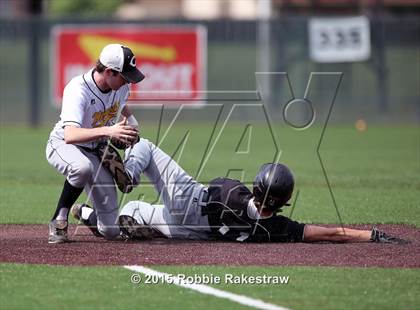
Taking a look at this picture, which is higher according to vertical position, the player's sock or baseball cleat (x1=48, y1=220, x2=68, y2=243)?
the player's sock

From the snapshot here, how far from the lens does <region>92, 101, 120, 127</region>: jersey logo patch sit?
840cm

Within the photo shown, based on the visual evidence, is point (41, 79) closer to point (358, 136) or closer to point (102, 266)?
point (358, 136)

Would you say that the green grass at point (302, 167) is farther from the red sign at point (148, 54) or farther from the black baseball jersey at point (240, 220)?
the black baseball jersey at point (240, 220)

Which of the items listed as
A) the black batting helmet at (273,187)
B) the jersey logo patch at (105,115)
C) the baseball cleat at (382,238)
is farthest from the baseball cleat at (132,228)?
the baseball cleat at (382,238)

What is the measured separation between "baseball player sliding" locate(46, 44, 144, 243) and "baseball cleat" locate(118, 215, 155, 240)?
0.32 ft

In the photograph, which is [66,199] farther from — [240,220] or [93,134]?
[240,220]

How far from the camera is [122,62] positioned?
26.2ft

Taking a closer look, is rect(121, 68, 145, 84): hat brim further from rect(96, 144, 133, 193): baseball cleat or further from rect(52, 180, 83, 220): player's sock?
rect(52, 180, 83, 220): player's sock

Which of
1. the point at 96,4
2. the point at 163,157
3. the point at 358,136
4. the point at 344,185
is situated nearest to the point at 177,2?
the point at 96,4

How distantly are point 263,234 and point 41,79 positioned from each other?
17509 millimetres

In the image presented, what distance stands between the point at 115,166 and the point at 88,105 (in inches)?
23.3

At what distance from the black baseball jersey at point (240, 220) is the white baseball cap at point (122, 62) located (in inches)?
46.7

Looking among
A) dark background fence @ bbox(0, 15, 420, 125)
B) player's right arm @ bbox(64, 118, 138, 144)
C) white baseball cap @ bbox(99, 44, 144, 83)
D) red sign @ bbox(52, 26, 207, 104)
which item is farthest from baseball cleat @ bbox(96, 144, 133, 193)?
dark background fence @ bbox(0, 15, 420, 125)

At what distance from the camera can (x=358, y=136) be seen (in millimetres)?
22422
